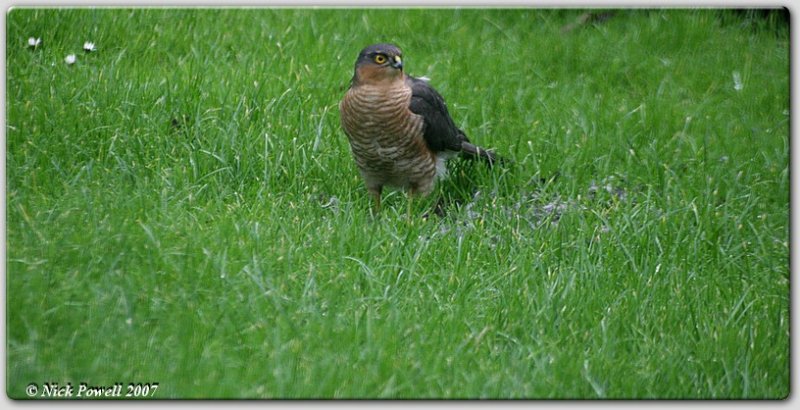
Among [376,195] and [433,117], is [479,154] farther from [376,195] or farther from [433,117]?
[376,195]

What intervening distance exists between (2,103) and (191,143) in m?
1.41

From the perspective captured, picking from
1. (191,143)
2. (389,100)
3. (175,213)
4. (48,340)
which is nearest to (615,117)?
(389,100)

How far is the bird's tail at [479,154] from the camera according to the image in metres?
6.43

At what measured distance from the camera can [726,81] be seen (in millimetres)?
8172

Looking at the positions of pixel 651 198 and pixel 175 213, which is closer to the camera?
pixel 175 213

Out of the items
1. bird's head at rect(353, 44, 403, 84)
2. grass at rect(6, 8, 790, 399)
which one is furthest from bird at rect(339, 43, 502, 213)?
grass at rect(6, 8, 790, 399)

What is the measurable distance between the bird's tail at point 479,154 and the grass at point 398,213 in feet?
0.27

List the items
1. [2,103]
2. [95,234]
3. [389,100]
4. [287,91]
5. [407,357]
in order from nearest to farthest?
[407,357]
[95,234]
[2,103]
[389,100]
[287,91]

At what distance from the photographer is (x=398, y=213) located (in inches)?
230

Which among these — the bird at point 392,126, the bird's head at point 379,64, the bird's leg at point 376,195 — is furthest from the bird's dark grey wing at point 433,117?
the bird's leg at point 376,195

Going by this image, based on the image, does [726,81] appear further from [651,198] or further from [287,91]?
[287,91]

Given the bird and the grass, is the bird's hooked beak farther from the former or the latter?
the grass

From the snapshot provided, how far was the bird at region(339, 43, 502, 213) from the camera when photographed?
5.93m

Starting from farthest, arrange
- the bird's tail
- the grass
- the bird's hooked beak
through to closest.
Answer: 1. the bird's tail
2. the bird's hooked beak
3. the grass
